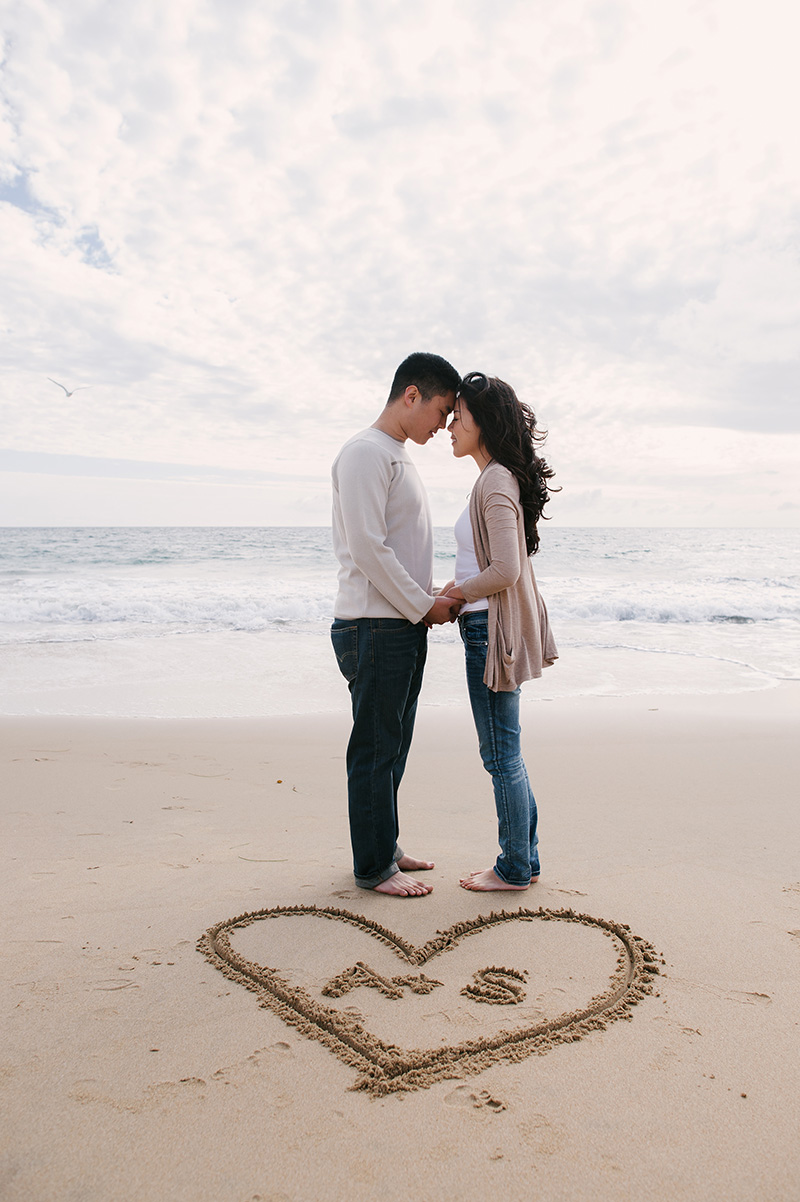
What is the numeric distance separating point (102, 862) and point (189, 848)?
15.5 inches

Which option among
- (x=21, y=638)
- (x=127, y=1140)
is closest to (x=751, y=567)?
(x=21, y=638)

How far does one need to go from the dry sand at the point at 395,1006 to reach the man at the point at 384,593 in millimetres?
319

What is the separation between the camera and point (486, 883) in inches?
120

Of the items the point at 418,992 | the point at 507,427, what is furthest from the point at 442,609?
the point at 418,992

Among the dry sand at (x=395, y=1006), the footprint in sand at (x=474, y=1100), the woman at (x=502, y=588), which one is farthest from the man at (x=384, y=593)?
the footprint in sand at (x=474, y=1100)

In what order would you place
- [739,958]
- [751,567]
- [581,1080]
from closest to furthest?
[581,1080]
[739,958]
[751,567]

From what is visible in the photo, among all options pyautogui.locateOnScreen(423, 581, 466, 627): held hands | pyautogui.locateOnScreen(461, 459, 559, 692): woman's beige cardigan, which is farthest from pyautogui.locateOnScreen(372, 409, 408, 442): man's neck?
pyautogui.locateOnScreen(423, 581, 466, 627): held hands

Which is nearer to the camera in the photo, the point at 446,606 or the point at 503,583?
the point at 503,583

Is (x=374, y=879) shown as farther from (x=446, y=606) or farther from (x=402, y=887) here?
(x=446, y=606)

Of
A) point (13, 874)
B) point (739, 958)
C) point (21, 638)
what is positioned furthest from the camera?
point (21, 638)

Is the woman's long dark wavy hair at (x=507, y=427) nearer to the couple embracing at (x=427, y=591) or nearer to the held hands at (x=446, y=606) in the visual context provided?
the couple embracing at (x=427, y=591)

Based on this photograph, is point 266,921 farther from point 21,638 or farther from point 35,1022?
point 21,638

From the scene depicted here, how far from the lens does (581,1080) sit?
72.9 inches

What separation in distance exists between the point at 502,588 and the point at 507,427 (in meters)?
0.64
